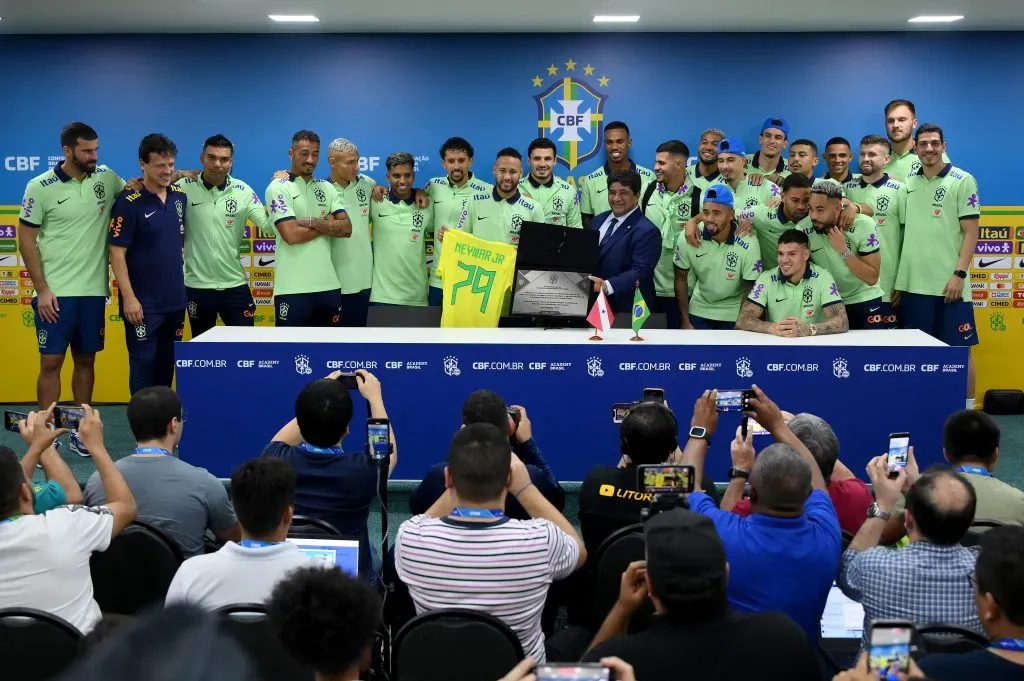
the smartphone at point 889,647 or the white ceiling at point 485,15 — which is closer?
the smartphone at point 889,647

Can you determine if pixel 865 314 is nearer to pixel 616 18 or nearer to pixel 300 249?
pixel 616 18

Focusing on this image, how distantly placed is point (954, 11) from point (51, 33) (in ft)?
21.9

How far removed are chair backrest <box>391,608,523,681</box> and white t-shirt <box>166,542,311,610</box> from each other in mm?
352

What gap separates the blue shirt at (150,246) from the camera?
21.9 ft

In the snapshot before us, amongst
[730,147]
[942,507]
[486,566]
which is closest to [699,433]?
[942,507]

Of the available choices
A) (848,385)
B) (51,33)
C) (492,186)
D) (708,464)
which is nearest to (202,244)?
(492,186)

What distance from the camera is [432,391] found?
5.65m

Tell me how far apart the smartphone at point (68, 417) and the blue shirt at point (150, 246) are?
3.32 metres

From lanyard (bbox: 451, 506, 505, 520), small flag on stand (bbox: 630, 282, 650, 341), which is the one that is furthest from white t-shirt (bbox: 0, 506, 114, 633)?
small flag on stand (bbox: 630, 282, 650, 341)

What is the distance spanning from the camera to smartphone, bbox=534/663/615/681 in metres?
1.91

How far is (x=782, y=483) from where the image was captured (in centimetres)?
280

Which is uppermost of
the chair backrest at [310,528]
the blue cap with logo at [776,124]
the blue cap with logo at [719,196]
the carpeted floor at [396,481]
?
the blue cap with logo at [776,124]

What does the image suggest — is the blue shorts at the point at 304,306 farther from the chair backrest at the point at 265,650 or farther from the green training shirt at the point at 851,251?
the chair backrest at the point at 265,650

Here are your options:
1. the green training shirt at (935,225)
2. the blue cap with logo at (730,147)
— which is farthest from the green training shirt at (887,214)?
the blue cap with logo at (730,147)
